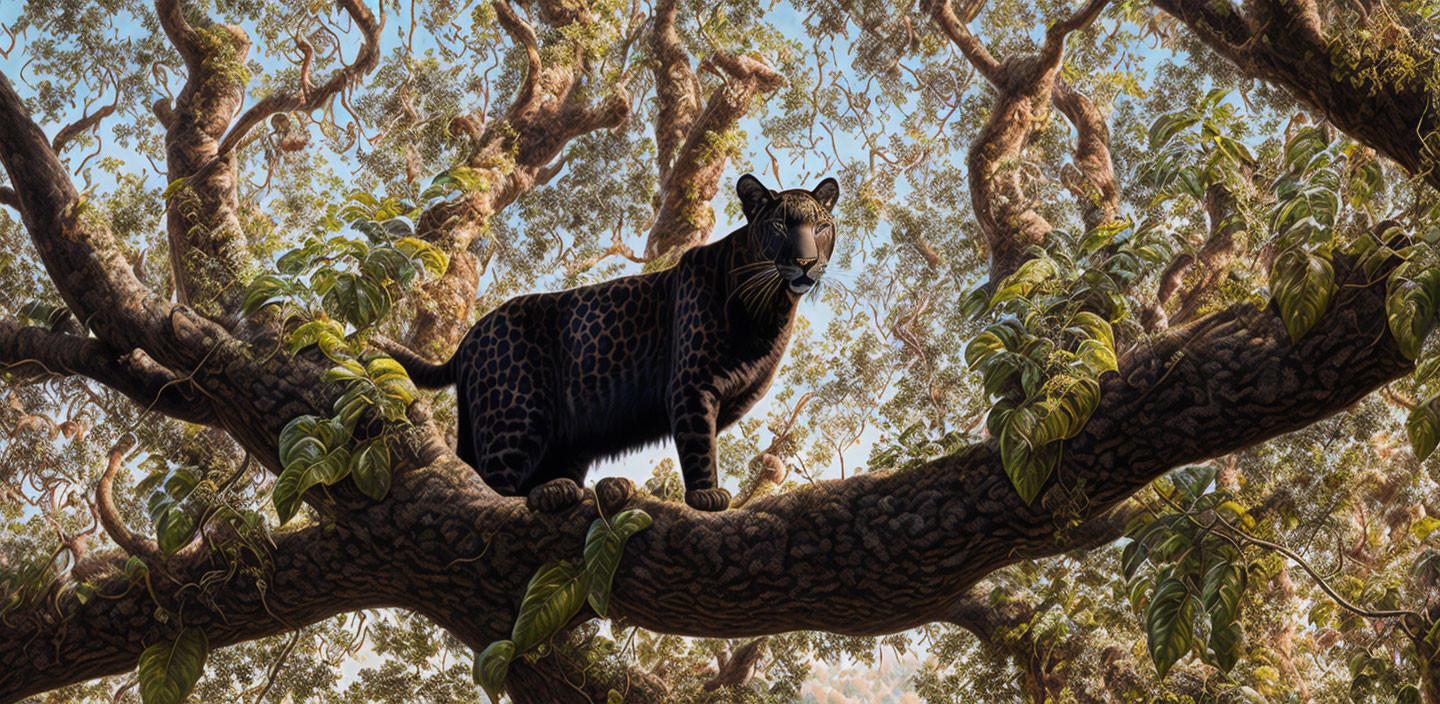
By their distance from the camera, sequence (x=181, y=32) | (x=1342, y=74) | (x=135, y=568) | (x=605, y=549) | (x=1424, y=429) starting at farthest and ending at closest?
(x=181, y=32) → (x=135, y=568) → (x=1342, y=74) → (x=605, y=549) → (x=1424, y=429)

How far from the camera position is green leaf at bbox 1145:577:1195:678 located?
8.90 ft

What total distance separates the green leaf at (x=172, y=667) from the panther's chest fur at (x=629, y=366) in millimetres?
1148

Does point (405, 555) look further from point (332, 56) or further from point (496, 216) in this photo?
point (332, 56)

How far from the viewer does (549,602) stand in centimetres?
298

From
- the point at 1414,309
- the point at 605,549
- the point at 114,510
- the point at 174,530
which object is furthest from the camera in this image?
the point at 114,510

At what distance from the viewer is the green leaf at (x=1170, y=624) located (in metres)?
2.71

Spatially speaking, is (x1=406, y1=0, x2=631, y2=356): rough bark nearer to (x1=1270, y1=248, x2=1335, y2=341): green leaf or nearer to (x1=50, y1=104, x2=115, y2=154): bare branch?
(x1=50, y1=104, x2=115, y2=154): bare branch

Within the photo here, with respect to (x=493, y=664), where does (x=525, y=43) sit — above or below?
above

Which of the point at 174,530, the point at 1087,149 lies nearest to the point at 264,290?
the point at 174,530

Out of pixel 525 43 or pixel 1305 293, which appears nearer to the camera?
pixel 1305 293

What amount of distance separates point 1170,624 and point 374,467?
92.2 inches

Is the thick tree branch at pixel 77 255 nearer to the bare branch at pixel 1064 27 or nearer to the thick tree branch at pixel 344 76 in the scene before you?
the thick tree branch at pixel 344 76

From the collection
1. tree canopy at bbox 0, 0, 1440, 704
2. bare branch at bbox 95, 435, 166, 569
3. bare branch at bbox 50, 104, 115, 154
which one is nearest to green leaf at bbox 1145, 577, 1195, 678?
tree canopy at bbox 0, 0, 1440, 704

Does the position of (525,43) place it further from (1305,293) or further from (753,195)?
(1305,293)
